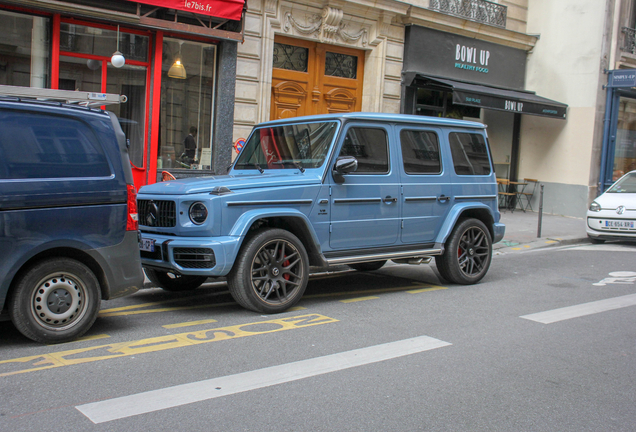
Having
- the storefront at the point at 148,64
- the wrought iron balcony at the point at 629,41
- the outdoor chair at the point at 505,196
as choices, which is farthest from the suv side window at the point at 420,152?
the wrought iron balcony at the point at 629,41

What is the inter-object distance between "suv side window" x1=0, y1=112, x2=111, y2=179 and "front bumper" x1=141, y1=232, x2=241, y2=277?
1008mm

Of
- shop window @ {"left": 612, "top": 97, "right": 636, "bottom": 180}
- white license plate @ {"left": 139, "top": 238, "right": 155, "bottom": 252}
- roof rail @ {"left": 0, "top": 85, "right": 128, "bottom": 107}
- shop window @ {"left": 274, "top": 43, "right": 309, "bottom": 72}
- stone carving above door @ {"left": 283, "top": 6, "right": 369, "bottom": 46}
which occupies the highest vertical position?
stone carving above door @ {"left": 283, "top": 6, "right": 369, "bottom": 46}

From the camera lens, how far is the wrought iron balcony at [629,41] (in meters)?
18.9

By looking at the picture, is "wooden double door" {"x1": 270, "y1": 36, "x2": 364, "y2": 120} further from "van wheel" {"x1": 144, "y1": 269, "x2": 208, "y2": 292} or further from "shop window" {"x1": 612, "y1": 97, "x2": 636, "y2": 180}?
"shop window" {"x1": 612, "y1": 97, "x2": 636, "y2": 180}

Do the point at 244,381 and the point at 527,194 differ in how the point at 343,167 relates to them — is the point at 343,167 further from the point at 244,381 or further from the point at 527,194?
the point at 527,194

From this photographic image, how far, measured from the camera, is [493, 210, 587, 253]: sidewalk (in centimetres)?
1245

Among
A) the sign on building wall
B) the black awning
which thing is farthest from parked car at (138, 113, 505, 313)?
the sign on building wall

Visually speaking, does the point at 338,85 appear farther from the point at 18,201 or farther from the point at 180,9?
the point at 18,201

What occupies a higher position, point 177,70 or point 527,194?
point 177,70

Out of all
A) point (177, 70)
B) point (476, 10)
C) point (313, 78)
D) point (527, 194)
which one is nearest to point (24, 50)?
point (177, 70)

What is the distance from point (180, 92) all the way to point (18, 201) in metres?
8.44

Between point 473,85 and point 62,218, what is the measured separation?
13967 millimetres

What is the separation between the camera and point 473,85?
16.8 m

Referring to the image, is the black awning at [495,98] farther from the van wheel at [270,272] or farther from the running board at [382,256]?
the van wheel at [270,272]
